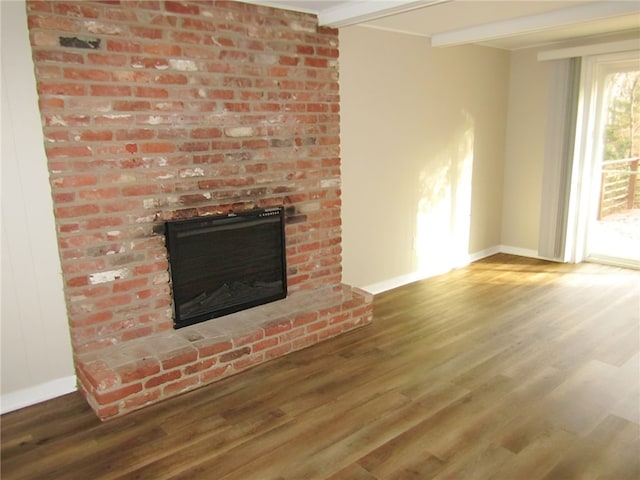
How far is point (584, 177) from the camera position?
5074 mm

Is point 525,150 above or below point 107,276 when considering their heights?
above

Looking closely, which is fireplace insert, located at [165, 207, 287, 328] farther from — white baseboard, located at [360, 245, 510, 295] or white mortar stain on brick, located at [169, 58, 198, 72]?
white baseboard, located at [360, 245, 510, 295]

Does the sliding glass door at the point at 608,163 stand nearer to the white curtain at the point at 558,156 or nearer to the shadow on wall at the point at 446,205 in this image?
the white curtain at the point at 558,156

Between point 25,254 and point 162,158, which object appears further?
point 162,158

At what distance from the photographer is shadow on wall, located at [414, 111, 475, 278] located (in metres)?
4.70

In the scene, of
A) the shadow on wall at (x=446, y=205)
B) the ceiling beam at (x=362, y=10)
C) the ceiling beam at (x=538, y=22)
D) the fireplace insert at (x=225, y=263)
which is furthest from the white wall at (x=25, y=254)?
the ceiling beam at (x=538, y=22)

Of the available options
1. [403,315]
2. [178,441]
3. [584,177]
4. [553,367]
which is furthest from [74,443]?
[584,177]

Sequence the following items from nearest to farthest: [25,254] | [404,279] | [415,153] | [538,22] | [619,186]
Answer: [25,254] < [538,22] < [415,153] < [404,279] < [619,186]

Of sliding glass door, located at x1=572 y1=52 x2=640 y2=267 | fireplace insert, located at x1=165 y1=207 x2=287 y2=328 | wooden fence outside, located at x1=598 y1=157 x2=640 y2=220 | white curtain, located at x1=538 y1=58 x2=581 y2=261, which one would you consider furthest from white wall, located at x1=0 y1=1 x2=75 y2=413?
wooden fence outside, located at x1=598 y1=157 x2=640 y2=220

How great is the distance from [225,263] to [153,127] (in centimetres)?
96

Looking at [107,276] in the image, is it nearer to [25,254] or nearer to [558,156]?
[25,254]

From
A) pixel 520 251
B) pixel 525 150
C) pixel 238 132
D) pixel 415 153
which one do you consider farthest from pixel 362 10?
pixel 520 251

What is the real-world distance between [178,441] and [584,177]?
4714 mm

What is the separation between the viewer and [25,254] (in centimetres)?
258
